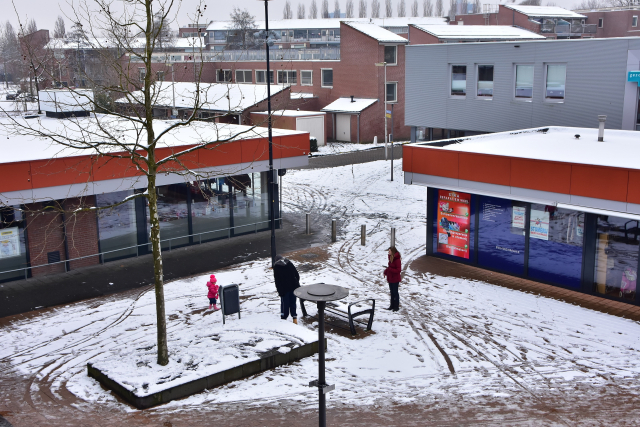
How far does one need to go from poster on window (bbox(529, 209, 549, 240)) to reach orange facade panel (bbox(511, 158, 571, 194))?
37.3 inches

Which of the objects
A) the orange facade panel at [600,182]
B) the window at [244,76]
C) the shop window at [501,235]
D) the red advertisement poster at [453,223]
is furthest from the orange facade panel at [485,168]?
the window at [244,76]

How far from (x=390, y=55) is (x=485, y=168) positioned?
30266 mm

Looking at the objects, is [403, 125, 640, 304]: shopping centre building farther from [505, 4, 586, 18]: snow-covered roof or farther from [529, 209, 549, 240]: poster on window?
[505, 4, 586, 18]: snow-covered roof

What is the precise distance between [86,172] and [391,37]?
32101 mm

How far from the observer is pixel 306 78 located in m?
50.6

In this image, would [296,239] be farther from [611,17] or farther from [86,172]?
[611,17]

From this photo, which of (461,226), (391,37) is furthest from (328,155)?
(461,226)

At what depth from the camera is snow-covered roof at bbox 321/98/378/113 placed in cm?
4322

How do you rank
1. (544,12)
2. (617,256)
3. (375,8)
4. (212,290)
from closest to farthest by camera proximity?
1. (212,290)
2. (617,256)
3. (544,12)
4. (375,8)

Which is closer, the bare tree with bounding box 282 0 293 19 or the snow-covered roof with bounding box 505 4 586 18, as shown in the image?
the snow-covered roof with bounding box 505 4 586 18

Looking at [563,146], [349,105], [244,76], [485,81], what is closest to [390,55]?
[349,105]

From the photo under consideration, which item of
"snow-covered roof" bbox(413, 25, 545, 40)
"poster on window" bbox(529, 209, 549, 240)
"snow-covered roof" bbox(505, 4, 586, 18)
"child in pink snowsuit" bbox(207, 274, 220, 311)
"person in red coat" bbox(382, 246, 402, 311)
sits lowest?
"child in pink snowsuit" bbox(207, 274, 220, 311)

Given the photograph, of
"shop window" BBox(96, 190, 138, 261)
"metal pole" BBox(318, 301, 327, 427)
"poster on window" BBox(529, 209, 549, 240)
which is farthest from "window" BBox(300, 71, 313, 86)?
"metal pole" BBox(318, 301, 327, 427)

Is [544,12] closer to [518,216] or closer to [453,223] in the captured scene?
[453,223]
